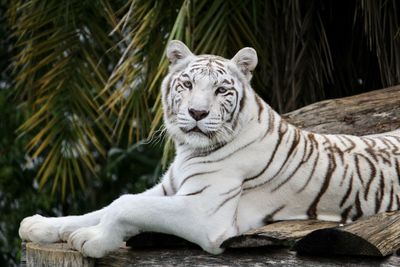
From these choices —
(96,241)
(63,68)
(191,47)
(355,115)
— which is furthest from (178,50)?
(63,68)

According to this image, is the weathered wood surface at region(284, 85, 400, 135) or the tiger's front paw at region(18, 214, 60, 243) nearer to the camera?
the tiger's front paw at region(18, 214, 60, 243)

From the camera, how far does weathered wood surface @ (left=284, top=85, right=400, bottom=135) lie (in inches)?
220

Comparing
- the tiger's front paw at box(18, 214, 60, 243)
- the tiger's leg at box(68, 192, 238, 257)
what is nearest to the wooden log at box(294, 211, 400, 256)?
the tiger's leg at box(68, 192, 238, 257)

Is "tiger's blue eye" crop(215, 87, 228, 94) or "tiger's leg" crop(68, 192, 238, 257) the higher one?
"tiger's blue eye" crop(215, 87, 228, 94)

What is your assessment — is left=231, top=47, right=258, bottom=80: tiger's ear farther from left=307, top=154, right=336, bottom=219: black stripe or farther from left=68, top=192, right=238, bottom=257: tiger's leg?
left=68, top=192, right=238, bottom=257: tiger's leg

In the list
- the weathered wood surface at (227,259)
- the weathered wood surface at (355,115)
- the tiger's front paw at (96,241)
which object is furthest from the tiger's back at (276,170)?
the weathered wood surface at (355,115)

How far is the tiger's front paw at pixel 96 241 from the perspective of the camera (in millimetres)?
3943

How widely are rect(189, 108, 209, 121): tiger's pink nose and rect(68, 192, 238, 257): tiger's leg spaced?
1.11ft

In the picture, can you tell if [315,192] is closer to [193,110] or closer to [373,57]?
[193,110]

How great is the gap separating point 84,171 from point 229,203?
7.13 meters

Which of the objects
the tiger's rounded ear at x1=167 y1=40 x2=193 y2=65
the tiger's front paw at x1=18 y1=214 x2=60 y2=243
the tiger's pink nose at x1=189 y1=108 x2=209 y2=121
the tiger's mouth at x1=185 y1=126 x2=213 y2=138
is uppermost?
the tiger's rounded ear at x1=167 y1=40 x2=193 y2=65

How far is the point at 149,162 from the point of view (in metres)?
11.1

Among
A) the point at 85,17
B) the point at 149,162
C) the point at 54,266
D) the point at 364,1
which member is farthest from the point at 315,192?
the point at 149,162

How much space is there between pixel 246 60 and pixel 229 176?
55 cm
